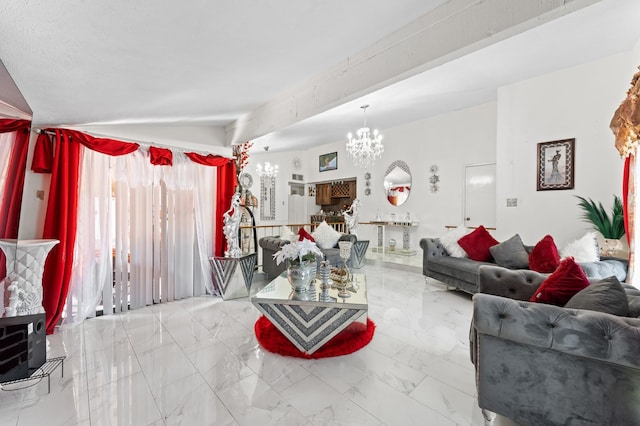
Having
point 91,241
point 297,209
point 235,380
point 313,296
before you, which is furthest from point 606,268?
point 297,209

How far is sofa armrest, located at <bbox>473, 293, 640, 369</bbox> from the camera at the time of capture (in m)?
1.09

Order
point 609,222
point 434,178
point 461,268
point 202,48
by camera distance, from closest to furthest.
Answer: point 202,48
point 609,222
point 461,268
point 434,178

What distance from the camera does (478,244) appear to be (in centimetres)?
384

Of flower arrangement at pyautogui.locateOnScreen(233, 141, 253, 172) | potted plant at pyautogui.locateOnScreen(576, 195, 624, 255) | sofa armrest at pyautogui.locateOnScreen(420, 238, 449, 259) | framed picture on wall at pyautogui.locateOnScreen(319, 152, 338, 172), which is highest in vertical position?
framed picture on wall at pyautogui.locateOnScreen(319, 152, 338, 172)

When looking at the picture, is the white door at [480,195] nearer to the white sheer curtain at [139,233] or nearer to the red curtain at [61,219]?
the white sheer curtain at [139,233]

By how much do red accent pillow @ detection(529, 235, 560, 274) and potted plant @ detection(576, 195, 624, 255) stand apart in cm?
57

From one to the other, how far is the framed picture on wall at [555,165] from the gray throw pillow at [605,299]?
3.09 metres

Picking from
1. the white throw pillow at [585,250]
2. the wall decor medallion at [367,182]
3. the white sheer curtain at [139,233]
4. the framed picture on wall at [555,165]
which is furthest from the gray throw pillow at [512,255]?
the white sheer curtain at [139,233]

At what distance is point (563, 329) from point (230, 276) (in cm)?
329

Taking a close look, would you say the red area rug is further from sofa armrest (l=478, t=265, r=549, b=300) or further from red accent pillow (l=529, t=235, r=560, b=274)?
red accent pillow (l=529, t=235, r=560, b=274)

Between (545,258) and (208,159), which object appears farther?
(208,159)

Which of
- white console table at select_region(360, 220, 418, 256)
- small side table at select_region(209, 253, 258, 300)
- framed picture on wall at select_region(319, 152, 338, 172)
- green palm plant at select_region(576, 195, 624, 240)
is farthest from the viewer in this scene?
framed picture on wall at select_region(319, 152, 338, 172)

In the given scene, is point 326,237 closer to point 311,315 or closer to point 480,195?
point 311,315

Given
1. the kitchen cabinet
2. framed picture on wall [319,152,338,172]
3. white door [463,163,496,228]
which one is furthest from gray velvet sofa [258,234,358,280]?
the kitchen cabinet
